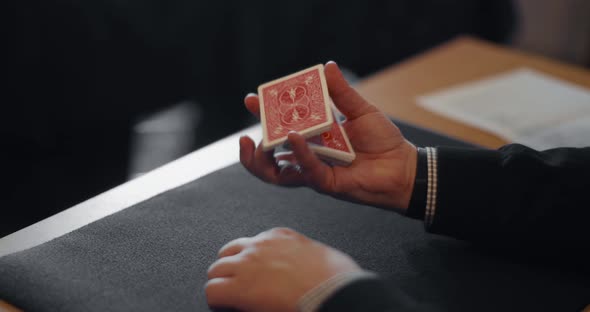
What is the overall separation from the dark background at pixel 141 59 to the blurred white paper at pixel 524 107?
1370mm

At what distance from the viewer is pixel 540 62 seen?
5.23 ft

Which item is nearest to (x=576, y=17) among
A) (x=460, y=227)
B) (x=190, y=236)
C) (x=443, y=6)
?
(x=443, y=6)

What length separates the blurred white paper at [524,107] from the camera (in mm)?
1205

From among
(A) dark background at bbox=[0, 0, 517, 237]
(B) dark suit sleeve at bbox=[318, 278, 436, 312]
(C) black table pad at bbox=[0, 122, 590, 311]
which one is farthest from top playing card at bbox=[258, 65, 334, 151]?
(A) dark background at bbox=[0, 0, 517, 237]

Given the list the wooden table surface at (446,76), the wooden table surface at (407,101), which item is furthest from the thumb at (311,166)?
the wooden table surface at (446,76)

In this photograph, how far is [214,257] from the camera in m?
0.76

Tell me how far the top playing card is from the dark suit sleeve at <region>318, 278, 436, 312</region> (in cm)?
24

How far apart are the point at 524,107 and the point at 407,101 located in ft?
0.89

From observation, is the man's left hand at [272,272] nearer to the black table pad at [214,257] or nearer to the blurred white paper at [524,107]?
the black table pad at [214,257]

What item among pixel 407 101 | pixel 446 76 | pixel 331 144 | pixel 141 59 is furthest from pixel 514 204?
pixel 141 59

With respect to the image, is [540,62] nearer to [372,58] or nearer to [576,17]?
[576,17]

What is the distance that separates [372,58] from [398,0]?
1.15 feet

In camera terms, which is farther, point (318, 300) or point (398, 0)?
point (398, 0)

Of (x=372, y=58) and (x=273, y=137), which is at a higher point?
(x=273, y=137)
